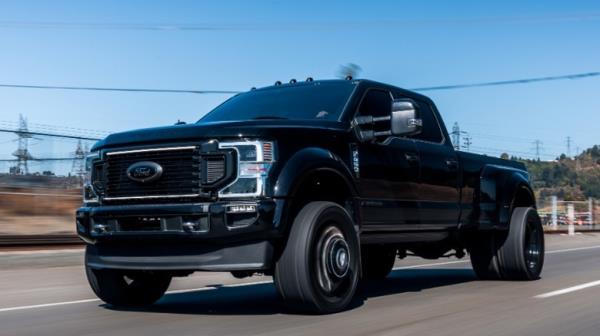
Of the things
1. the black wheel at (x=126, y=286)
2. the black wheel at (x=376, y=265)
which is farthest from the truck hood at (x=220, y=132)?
the black wheel at (x=376, y=265)

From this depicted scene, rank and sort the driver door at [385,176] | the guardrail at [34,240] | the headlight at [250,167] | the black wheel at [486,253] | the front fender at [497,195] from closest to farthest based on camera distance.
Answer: the headlight at [250,167] < the driver door at [385,176] < the front fender at [497,195] < the black wheel at [486,253] < the guardrail at [34,240]

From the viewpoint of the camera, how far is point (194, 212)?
18.7ft

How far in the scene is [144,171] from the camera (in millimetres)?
6059

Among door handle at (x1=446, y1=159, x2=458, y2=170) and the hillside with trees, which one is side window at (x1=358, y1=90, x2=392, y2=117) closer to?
door handle at (x1=446, y1=159, x2=458, y2=170)

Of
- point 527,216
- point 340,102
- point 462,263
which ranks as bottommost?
point 462,263

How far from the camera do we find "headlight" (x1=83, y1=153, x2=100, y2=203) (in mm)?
6547

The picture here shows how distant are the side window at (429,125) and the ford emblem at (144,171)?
3343 millimetres

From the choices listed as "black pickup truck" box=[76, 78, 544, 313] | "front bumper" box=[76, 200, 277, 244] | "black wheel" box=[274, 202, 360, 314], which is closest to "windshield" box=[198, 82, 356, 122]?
"black pickup truck" box=[76, 78, 544, 313]

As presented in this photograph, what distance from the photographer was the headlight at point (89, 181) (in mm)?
6547

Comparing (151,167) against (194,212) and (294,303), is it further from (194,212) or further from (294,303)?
(294,303)

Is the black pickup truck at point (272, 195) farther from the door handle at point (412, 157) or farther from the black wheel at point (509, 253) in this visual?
the black wheel at point (509, 253)

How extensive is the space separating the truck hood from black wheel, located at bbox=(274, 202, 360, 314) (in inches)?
24.7

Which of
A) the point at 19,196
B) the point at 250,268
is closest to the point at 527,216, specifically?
the point at 250,268

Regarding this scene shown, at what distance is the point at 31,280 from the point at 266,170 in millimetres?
5274
